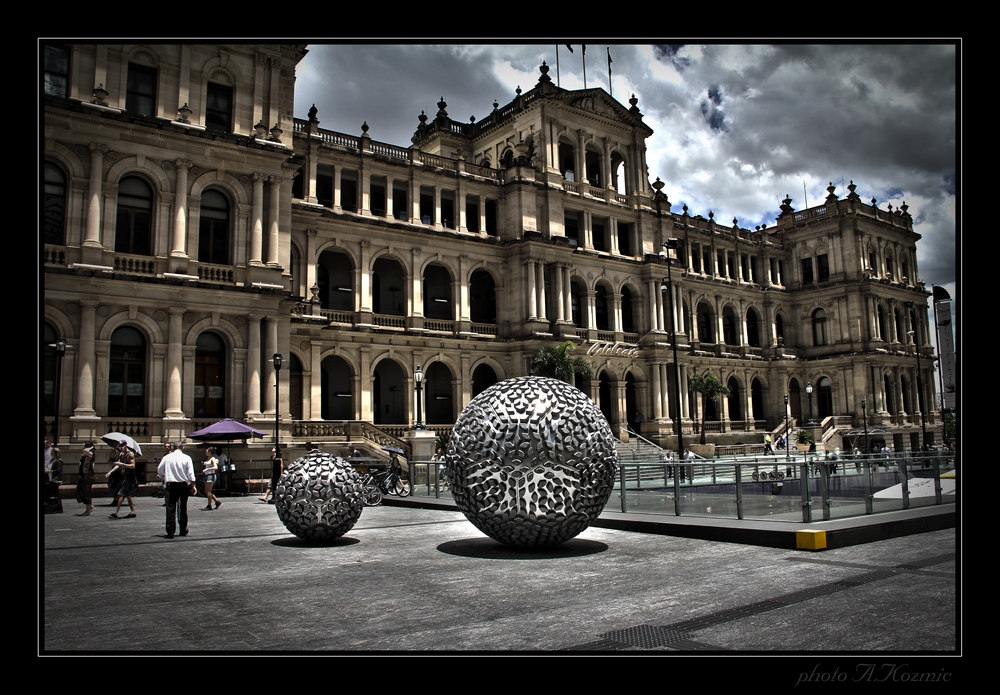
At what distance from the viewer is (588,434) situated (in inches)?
400

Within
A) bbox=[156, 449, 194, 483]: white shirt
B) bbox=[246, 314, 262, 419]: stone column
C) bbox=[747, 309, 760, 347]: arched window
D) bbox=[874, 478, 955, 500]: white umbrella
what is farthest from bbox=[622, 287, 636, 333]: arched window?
bbox=[156, 449, 194, 483]: white shirt

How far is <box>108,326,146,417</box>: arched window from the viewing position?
1030 inches

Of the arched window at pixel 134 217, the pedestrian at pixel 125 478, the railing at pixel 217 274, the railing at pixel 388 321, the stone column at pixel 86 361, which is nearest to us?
the pedestrian at pixel 125 478

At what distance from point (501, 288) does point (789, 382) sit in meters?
29.8

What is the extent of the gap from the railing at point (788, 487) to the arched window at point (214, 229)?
20485mm

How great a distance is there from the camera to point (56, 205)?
1013 inches

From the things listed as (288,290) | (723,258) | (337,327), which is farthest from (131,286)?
(723,258)

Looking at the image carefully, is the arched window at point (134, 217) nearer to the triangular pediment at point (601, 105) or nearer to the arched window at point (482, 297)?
the arched window at point (482, 297)

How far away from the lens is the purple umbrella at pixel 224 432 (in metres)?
24.5

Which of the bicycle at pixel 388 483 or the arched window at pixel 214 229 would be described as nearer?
the bicycle at pixel 388 483

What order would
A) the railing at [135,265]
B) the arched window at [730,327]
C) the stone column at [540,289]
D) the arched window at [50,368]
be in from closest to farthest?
the arched window at [50,368]
the railing at [135,265]
the stone column at [540,289]
the arched window at [730,327]

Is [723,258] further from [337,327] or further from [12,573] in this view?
[12,573]

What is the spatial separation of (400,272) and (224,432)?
19.2 metres

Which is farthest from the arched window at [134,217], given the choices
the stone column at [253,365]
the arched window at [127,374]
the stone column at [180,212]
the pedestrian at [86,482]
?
the pedestrian at [86,482]
